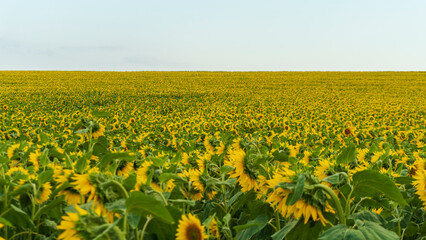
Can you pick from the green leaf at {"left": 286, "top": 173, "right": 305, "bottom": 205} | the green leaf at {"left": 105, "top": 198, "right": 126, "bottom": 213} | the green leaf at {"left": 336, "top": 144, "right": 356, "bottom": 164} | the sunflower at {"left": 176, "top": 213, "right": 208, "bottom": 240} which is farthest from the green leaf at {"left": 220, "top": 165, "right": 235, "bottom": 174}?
the green leaf at {"left": 105, "top": 198, "right": 126, "bottom": 213}

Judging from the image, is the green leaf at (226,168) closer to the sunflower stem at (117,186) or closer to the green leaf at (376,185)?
the green leaf at (376,185)

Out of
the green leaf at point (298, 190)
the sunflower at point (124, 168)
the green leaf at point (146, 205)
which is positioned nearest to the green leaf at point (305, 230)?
the green leaf at point (298, 190)

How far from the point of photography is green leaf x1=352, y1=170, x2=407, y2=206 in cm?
126

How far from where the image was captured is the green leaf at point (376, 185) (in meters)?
1.26

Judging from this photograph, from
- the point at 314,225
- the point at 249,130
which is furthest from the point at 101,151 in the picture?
the point at 249,130

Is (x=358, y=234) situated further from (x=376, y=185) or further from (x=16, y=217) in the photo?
(x=16, y=217)

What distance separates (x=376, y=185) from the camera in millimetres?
1312

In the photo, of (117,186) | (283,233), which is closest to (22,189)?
(117,186)

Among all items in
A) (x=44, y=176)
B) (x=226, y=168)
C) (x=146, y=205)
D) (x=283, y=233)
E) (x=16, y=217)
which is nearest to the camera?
(x=146, y=205)

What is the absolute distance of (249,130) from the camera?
34.0ft

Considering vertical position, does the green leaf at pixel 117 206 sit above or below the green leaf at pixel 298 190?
below

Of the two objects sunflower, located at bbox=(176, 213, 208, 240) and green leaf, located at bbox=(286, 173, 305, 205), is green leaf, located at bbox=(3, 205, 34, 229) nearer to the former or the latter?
sunflower, located at bbox=(176, 213, 208, 240)

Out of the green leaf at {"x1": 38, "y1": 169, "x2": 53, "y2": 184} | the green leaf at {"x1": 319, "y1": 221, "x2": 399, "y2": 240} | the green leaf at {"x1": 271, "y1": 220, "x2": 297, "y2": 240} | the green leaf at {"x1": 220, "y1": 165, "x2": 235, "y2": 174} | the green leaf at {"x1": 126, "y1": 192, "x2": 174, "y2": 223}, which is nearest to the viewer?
the green leaf at {"x1": 126, "y1": 192, "x2": 174, "y2": 223}

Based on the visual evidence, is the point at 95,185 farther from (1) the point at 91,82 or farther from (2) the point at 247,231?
(1) the point at 91,82
